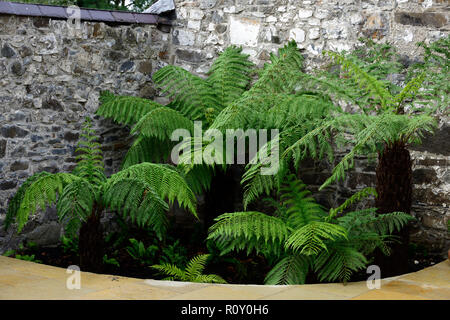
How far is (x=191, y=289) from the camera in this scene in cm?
350

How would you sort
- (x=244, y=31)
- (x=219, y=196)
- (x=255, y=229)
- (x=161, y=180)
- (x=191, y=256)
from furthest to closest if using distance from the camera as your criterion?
1. (x=244, y=31)
2. (x=219, y=196)
3. (x=191, y=256)
4. (x=161, y=180)
5. (x=255, y=229)

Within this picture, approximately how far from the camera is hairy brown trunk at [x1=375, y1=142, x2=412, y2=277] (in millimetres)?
3912

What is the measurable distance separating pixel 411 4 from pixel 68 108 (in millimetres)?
3228

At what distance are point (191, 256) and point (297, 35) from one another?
92.4 inches

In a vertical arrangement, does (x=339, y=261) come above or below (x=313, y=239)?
below

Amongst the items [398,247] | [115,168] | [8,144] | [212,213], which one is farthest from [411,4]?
[8,144]

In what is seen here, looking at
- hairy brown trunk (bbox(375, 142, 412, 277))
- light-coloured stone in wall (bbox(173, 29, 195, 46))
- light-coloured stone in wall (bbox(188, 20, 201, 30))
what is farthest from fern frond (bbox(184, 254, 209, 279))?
light-coloured stone in wall (bbox(188, 20, 201, 30))

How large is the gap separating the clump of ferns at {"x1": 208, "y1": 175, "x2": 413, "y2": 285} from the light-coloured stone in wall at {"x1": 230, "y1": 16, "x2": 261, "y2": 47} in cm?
217

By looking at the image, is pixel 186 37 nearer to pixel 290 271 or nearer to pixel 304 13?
pixel 304 13

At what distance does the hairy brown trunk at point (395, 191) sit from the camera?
3.91m

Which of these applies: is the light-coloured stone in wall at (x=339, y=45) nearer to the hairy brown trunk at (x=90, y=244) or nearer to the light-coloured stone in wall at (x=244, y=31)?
the light-coloured stone in wall at (x=244, y=31)

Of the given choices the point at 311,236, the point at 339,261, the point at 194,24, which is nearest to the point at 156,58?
the point at 194,24

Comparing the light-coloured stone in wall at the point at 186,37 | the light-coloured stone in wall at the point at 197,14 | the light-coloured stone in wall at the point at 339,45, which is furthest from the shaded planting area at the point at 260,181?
the light-coloured stone in wall at the point at 197,14

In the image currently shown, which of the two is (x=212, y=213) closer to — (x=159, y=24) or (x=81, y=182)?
(x=81, y=182)
